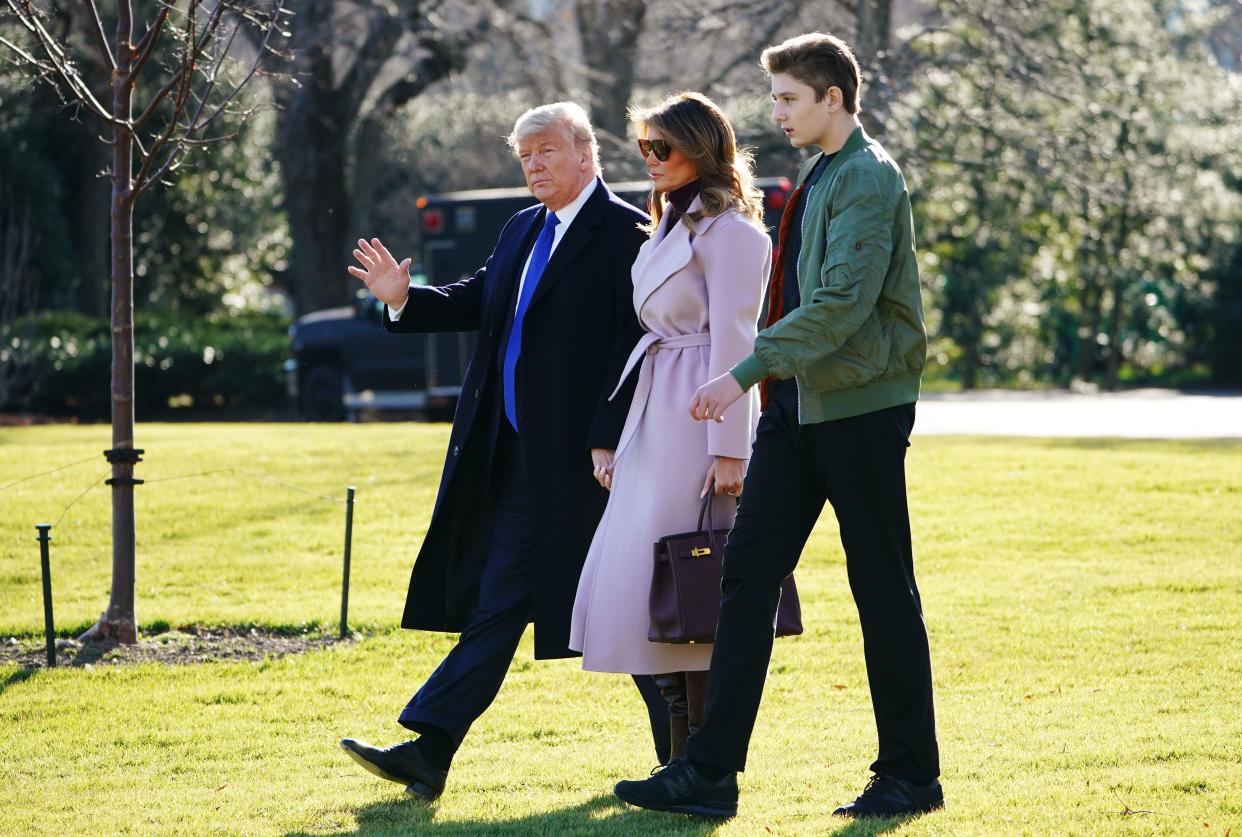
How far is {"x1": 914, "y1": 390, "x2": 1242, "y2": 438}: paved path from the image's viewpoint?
53.6 ft

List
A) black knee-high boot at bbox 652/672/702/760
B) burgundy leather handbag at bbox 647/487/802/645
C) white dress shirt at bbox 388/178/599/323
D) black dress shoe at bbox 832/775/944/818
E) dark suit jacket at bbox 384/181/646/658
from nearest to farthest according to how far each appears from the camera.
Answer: black dress shoe at bbox 832/775/944/818, burgundy leather handbag at bbox 647/487/802/645, black knee-high boot at bbox 652/672/702/760, dark suit jacket at bbox 384/181/646/658, white dress shirt at bbox 388/178/599/323

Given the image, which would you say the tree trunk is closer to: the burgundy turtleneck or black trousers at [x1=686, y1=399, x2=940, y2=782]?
the burgundy turtleneck

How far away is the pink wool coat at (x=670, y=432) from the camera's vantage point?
4648 mm

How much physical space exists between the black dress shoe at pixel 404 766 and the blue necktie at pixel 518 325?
1.03 metres

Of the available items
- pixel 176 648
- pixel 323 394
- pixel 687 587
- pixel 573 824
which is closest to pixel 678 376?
pixel 687 587

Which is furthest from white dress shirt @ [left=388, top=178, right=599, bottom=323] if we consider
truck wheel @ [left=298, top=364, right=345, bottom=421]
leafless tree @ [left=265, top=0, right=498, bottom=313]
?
leafless tree @ [left=265, top=0, right=498, bottom=313]

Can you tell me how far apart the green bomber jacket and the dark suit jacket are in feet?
2.65

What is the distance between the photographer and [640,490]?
186 inches

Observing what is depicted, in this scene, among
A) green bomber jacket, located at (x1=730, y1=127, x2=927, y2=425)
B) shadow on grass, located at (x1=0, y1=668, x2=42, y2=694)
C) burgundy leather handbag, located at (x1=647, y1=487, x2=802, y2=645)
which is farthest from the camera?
shadow on grass, located at (x1=0, y1=668, x2=42, y2=694)

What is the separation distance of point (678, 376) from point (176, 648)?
3819mm

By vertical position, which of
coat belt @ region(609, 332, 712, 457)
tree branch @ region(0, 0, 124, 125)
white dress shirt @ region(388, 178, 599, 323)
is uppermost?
tree branch @ region(0, 0, 124, 125)

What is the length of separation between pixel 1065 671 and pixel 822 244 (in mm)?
3160

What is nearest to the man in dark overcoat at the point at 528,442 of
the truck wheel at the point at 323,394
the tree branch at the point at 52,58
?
the tree branch at the point at 52,58

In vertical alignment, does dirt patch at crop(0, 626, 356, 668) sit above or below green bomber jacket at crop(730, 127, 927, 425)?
below
